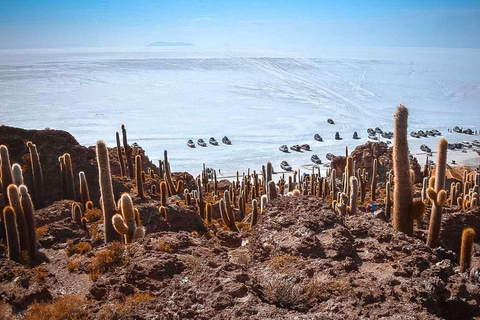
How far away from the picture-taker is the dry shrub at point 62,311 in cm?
608

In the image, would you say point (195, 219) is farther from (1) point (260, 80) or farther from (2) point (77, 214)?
(1) point (260, 80)

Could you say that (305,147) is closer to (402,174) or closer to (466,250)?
(402,174)

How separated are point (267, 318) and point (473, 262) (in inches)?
337

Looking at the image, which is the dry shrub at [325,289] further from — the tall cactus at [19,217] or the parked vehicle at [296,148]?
the parked vehicle at [296,148]

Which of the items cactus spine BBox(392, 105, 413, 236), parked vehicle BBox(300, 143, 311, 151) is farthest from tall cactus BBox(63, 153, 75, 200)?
parked vehicle BBox(300, 143, 311, 151)

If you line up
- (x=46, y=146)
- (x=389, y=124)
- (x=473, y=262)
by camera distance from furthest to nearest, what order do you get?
(x=389, y=124) → (x=46, y=146) → (x=473, y=262)

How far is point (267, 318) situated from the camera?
504 cm

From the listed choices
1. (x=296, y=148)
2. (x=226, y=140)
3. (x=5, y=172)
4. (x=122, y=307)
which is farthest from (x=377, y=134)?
(x=122, y=307)

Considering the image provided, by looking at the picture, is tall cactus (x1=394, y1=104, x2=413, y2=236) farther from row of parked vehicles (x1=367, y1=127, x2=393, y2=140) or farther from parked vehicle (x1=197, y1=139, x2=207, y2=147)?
row of parked vehicles (x1=367, y1=127, x2=393, y2=140)

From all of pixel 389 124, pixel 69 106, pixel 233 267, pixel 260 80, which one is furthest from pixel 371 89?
pixel 233 267

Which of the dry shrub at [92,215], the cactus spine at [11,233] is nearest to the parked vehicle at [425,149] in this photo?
the dry shrub at [92,215]

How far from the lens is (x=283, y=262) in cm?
652

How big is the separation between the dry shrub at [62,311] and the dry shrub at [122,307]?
1.42ft

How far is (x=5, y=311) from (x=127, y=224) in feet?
11.1
